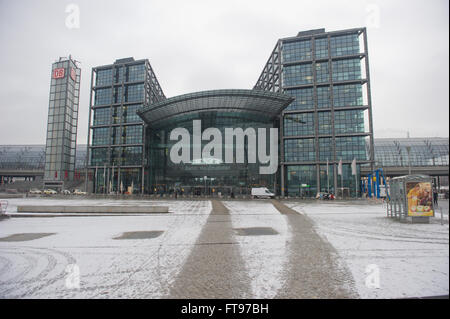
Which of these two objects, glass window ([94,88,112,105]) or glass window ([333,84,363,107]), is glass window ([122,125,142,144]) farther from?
glass window ([333,84,363,107])

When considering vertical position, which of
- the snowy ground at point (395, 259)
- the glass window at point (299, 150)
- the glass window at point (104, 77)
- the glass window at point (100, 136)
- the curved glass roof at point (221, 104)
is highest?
the glass window at point (104, 77)

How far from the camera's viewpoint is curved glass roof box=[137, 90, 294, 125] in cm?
5300

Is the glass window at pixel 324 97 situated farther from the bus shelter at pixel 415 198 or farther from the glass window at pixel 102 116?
the glass window at pixel 102 116

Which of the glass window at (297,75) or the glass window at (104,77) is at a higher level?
the glass window at (104,77)

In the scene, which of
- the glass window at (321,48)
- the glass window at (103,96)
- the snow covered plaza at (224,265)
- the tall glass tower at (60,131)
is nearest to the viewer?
the snow covered plaza at (224,265)

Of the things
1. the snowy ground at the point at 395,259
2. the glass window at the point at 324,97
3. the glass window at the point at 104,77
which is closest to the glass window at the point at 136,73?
the glass window at the point at 104,77

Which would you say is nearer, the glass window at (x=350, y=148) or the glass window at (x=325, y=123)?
the glass window at (x=350, y=148)

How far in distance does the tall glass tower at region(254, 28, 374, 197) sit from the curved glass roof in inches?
209

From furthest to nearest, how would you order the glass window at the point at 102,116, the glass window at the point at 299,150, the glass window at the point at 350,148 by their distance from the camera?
the glass window at the point at 102,116
the glass window at the point at 299,150
the glass window at the point at 350,148

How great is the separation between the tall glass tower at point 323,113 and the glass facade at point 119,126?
37537 millimetres

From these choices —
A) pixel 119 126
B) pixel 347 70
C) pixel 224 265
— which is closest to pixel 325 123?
pixel 347 70

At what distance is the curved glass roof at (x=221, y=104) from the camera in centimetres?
5300

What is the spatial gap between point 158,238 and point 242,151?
47.7 meters
